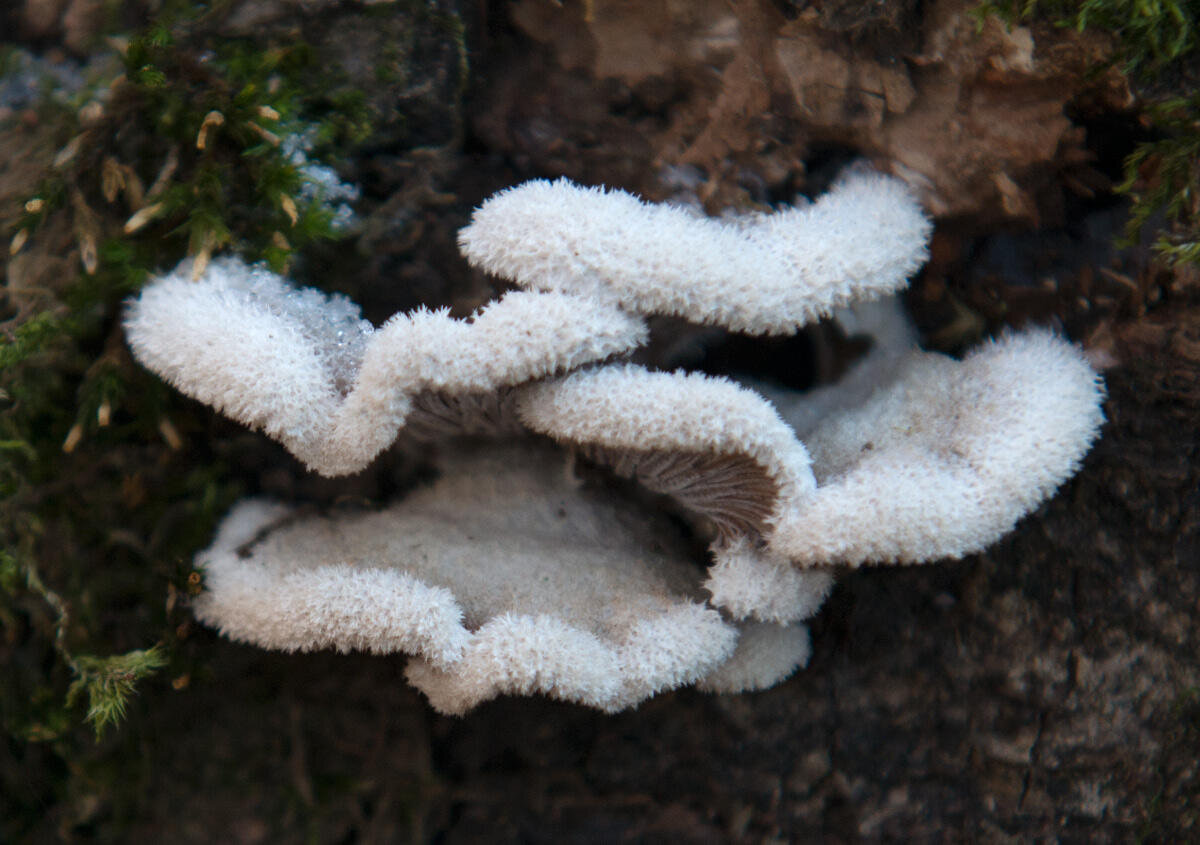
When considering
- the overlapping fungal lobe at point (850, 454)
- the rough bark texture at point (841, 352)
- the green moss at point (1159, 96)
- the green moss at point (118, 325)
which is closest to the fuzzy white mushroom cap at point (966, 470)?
the overlapping fungal lobe at point (850, 454)

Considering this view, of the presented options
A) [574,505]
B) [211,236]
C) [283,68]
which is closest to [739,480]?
[574,505]

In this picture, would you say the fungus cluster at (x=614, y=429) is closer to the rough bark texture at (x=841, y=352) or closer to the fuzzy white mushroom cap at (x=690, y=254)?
the fuzzy white mushroom cap at (x=690, y=254)

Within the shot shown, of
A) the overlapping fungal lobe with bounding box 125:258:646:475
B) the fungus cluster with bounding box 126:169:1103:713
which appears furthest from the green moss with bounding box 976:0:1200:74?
the overlapping fungal lobe with bounding box 125:258:646:475

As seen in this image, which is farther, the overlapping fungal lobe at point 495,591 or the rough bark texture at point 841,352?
the rough bark texture at point 841,352

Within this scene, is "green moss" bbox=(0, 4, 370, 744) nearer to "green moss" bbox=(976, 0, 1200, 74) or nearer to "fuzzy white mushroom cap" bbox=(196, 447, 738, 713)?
"fuzzy white mushroom cap" bbox=(196, 447, 738, 713)

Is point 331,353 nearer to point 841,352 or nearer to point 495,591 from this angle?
point 495,591

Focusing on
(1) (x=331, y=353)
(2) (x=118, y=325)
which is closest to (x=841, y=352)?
(1) (x=331, y=353)

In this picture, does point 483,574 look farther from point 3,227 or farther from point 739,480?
point 3,227
